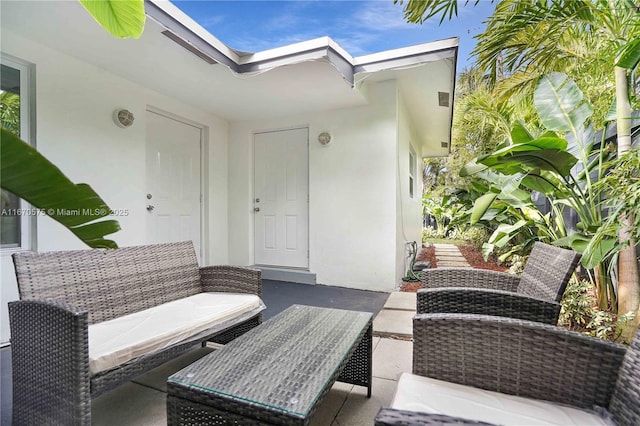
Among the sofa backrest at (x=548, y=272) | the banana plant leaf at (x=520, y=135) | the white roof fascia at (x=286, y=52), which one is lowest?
the sofa backrest at (x=548, y=272)

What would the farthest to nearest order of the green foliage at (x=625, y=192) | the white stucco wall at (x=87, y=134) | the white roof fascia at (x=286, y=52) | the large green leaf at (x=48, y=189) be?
the white stucco wall at (x=87, y=134) → the white roof fascia at (x=286, y=52) → the green foliage at (x=625, y=192) → the large green leaf at (x=48, y=189)

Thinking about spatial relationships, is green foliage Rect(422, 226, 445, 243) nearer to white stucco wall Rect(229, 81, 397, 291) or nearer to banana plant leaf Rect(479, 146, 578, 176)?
white stucco wall Rect(229, 81, 397, 291)

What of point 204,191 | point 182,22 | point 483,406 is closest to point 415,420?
point 483,406

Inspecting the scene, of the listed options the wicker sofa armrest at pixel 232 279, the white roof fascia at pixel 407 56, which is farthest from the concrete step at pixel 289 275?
the white roof fascia at pixel 407 56

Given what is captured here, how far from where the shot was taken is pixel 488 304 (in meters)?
1.81

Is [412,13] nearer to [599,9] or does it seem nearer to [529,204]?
[599,9]

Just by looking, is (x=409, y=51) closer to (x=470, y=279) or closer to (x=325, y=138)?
(x=325, y=138)

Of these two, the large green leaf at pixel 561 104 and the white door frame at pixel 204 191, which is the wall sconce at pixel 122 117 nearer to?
the white door frame at pixel 204 191

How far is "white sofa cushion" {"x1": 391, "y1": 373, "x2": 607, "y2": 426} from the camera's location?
109cm

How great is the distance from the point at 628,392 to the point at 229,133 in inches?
218

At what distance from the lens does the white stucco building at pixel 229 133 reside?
118 inches

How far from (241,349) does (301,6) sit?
5001 mm

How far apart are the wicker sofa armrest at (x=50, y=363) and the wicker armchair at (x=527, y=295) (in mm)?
1733

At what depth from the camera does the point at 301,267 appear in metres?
5.10
